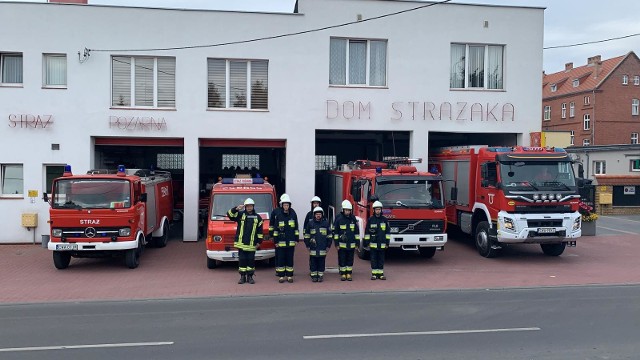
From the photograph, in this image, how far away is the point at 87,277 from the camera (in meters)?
13.5

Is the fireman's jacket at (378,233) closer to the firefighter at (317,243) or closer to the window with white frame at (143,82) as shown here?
the firefighter at (317,243)

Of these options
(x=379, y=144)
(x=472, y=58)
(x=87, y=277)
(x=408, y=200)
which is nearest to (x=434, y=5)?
(x=472, y=58)

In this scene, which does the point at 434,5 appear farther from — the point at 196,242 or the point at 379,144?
the point at 196,242

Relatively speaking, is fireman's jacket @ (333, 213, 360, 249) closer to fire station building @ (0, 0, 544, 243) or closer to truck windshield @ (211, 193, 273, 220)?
truck windshield @ (211, 193, 273, 220)

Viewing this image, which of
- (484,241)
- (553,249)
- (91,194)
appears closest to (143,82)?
(91,194)

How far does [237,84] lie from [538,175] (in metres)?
9.69

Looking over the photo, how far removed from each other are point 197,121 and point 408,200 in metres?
7.58

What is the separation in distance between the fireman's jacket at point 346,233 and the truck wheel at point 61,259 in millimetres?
6753

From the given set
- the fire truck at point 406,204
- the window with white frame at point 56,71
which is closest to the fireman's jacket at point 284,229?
the fire truck at point 406,204

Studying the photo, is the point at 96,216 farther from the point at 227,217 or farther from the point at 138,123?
the point at 138,123

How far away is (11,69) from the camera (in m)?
18.2

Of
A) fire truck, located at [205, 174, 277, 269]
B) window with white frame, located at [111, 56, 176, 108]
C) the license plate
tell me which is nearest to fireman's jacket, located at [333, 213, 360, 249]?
fire truck, located at [205, 174, 277, 269]

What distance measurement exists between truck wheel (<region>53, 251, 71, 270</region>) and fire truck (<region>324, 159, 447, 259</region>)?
7.47m

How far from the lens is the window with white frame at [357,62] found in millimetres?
19219
